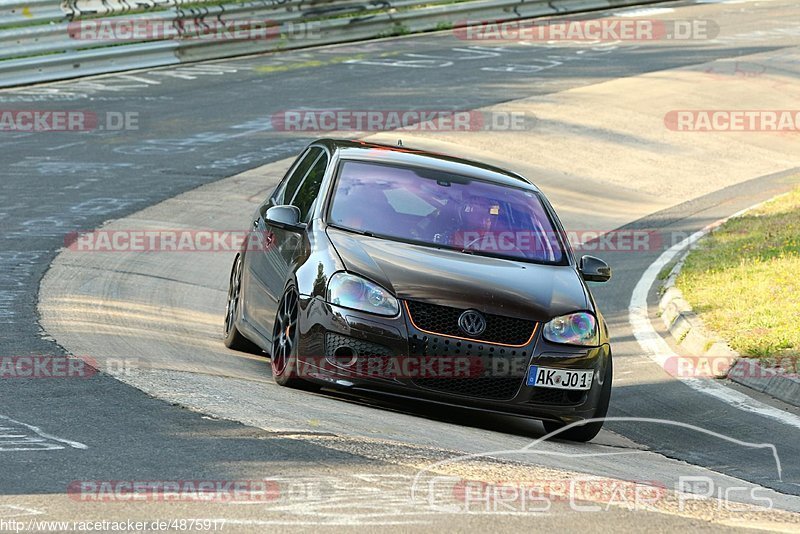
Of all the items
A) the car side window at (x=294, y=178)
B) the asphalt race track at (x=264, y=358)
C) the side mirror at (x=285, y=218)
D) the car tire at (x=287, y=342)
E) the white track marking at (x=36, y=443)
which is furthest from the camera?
Answer: the car side window at (x=294, y=178)

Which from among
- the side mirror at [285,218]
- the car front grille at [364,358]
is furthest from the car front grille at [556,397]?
the side mirror at [285,218]

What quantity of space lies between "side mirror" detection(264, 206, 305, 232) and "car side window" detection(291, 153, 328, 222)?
4.0 inches

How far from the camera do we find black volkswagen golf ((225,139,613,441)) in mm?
8086

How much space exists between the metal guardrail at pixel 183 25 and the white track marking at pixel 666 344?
11.5m

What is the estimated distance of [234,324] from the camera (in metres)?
10.2

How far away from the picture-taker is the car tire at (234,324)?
1016 cm

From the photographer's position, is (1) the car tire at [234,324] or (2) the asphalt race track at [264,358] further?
(1) the car tire at [234,324]

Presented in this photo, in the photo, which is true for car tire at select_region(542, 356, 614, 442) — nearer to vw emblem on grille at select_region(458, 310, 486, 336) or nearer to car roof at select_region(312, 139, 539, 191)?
vw emblem on grille at select_region(458, 310, 486, 336)

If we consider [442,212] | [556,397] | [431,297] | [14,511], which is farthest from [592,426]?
[14,511]

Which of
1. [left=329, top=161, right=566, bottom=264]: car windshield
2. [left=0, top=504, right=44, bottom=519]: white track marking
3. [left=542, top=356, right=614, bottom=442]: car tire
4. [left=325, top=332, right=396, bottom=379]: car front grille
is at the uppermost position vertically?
[left=329, top=161, right=566, bottom=264]: car windshield

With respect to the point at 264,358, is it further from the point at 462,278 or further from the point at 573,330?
the point at 573,330

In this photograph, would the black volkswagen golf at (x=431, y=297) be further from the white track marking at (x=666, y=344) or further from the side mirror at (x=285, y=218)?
the white track marking at (x=666, y=344)

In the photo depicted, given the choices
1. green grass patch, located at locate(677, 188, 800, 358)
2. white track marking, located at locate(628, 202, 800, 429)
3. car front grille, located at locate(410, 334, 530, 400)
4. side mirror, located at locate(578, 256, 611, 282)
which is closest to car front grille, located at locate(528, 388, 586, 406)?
car front grille, located at locate(410, 334, 530, 400)

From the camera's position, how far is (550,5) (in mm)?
33156
